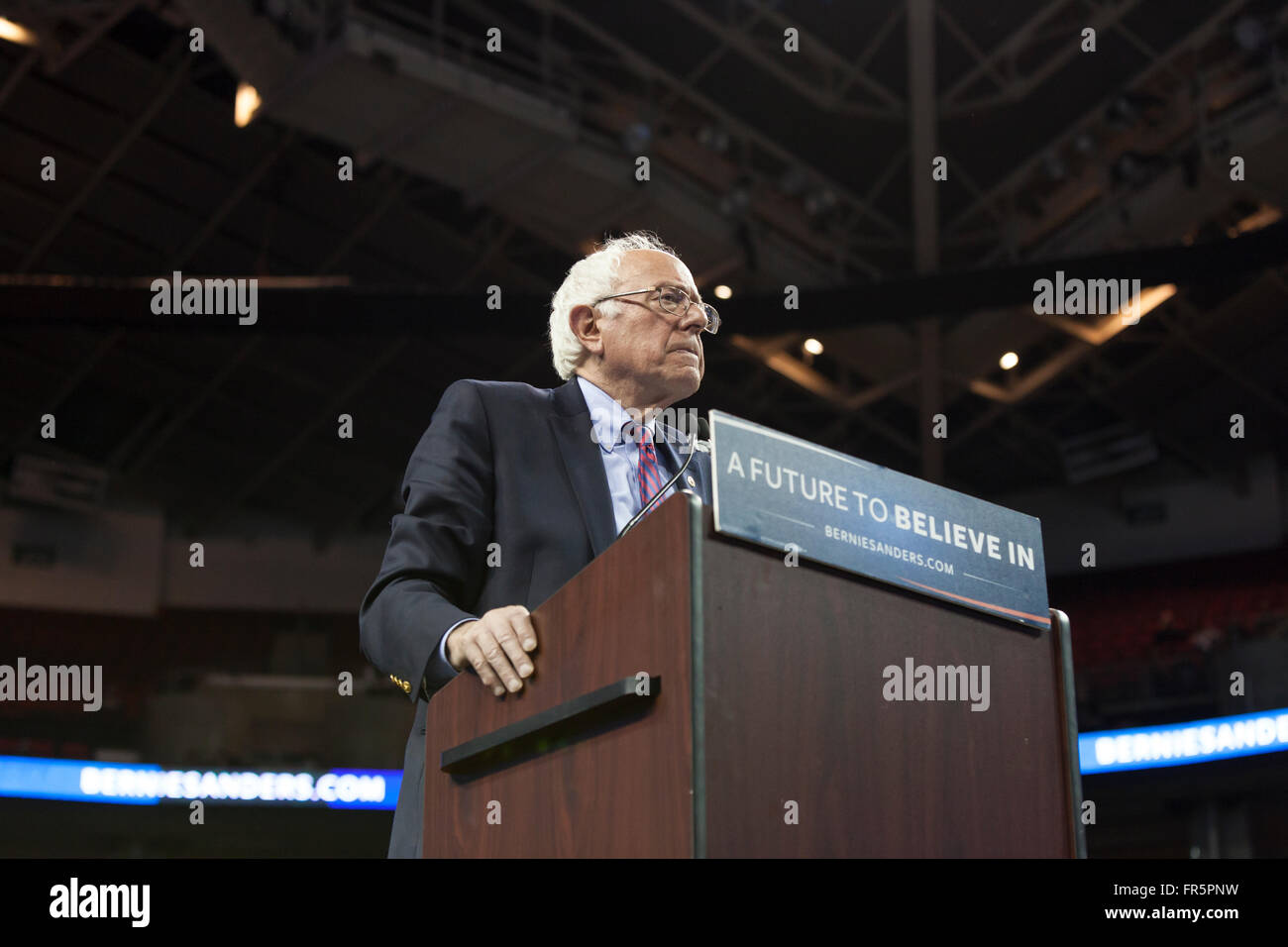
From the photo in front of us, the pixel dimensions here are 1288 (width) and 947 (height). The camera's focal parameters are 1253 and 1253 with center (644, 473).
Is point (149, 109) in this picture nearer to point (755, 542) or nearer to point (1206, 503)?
point (755, 542)

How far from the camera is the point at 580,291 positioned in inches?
74.9

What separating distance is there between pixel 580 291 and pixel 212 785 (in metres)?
11.3

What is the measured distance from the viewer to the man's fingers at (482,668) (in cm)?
123

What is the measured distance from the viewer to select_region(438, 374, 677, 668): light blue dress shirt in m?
1.63

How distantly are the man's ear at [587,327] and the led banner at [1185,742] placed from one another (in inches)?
381

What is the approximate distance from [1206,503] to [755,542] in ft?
46.0

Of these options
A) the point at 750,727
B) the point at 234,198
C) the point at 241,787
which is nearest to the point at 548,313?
the point at 234,198

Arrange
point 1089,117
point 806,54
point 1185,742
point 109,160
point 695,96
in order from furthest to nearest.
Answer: point 1185,742 < point 109,160 < point 695,96 < point 1089,117 < point 806,54

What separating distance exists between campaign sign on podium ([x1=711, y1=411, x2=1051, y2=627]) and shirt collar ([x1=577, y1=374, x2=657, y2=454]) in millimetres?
561

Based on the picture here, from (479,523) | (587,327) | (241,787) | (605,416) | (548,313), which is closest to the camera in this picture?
(479,523)

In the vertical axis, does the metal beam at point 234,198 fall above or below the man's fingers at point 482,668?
above

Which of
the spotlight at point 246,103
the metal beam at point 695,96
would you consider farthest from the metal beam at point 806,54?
the spotlight at point 246,103

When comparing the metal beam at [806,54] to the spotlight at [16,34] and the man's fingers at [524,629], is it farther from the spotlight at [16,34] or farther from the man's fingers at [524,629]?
the man's fingers at [524,629]

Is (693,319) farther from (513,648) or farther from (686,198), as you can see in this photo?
(686,198)
